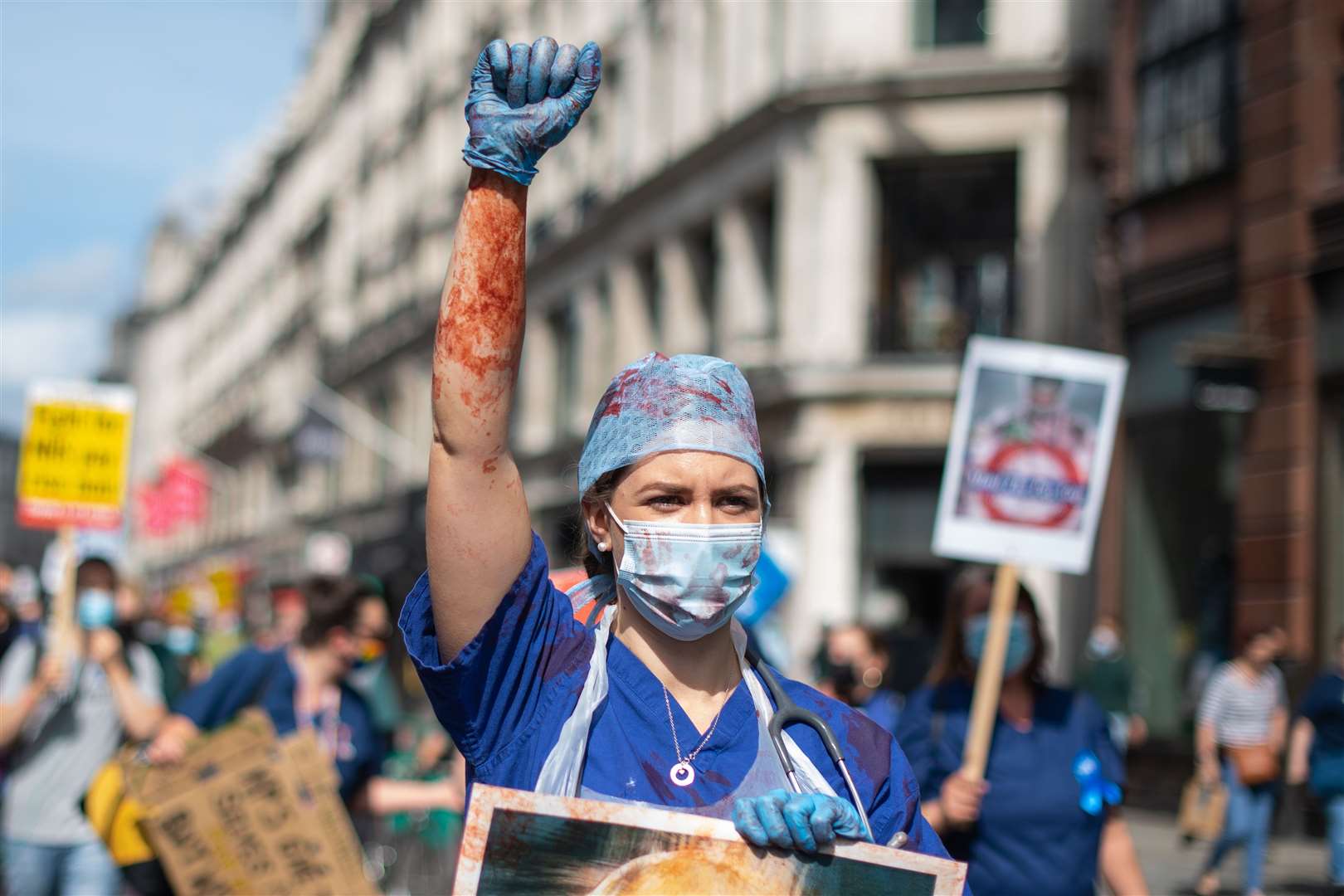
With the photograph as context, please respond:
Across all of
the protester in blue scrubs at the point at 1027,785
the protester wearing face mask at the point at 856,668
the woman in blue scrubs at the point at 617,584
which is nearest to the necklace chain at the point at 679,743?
the woman in blue scrubs at the point at 617,584

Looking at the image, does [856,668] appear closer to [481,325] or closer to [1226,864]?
[1226,864]

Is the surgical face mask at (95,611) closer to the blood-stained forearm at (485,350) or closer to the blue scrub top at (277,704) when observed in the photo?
the blue scrub top at (277,704)

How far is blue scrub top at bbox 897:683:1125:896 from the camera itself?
5410 mm

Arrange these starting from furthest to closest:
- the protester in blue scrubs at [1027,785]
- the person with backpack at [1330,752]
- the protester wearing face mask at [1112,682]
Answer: the protester wearing face mask at [1112,682], the person with backpack at [1330,752], the protester in blue scrubs at [1027,785]

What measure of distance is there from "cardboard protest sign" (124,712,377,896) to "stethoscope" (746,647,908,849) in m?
3.83

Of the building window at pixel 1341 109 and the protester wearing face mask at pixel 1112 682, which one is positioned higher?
the building window at pixel 1341 109

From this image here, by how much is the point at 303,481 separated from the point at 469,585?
173 feet

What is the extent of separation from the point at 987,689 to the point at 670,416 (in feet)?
10.1

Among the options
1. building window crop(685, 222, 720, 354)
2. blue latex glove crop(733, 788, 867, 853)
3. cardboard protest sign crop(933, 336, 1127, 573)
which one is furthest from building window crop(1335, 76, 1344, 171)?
blue latex glove crop(733, 788, 867, 853)

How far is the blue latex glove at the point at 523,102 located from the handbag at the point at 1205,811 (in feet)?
35.0

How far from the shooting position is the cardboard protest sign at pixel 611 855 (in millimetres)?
2533

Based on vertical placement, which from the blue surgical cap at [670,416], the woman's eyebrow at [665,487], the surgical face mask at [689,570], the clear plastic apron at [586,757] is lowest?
the clear plastic apron at [586,757]

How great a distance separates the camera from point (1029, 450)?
6.58m

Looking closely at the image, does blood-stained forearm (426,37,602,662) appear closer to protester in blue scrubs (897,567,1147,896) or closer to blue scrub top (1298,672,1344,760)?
protester in blue scrubs (897,567,1147,896)
